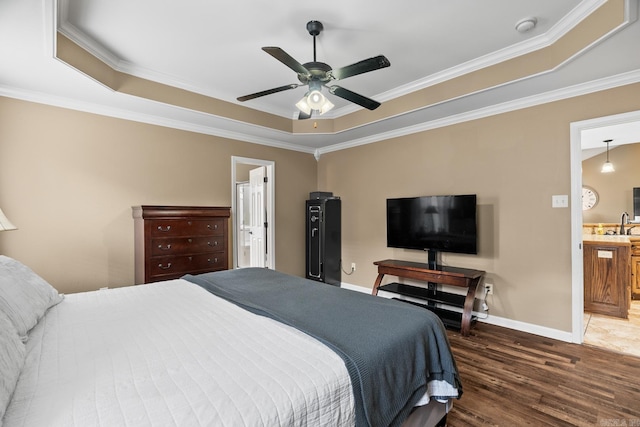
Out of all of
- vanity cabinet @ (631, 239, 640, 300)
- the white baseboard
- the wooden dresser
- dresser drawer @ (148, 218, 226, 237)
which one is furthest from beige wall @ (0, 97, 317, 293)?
vanity cabinet @ (631, 239, 640, 300)

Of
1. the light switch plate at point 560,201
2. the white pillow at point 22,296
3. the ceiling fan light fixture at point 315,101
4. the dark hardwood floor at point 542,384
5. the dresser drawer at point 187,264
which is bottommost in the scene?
the dark hardwood floor at point 542,384

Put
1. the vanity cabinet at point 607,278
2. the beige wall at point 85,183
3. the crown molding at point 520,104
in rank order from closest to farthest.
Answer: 1. the crown molding at point 520,104
2. the beige wall at point 85,183
3. the vanity cabinet at point 607,278

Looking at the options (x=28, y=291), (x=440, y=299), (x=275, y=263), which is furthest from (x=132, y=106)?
(x=440, y=299)

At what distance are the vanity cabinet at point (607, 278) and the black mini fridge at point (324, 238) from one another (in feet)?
10.9

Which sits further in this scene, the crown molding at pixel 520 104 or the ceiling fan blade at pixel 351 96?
the crown molding at pixel 520 104

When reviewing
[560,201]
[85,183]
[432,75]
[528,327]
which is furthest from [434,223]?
[85,183]

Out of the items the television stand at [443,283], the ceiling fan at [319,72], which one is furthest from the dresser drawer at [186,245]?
the television stand at [443,283]

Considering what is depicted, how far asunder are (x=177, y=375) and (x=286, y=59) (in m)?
1.82

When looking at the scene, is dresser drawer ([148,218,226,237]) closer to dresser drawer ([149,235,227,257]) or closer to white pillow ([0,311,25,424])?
dresser drawer ([149,235,227,257])

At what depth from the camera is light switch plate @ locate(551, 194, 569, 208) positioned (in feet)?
9.69

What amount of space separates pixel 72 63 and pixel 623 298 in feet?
20.1

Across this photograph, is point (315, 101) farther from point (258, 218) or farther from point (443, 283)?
point (258, 218)

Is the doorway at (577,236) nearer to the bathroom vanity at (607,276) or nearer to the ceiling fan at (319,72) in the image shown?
the bathroom vanity at (607,276)

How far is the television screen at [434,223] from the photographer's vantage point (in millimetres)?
3377
